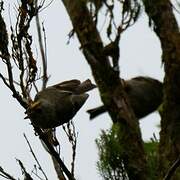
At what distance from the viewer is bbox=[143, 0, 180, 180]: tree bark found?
358cm

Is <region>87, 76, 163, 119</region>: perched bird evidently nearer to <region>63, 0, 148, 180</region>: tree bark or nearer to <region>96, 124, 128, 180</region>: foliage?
<region>63, 0, 148, 180</region>: tree bark

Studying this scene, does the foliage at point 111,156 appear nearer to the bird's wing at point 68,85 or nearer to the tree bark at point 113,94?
the tree bark at point 113,94

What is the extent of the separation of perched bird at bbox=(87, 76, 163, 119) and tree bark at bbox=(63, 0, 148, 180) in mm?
110

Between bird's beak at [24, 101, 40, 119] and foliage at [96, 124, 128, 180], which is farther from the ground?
bird's beak at [24, 101, 40, 119]

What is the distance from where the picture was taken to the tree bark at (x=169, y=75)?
3.58 metres

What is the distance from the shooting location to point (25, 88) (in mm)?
3631

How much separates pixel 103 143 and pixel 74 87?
3.62 feet

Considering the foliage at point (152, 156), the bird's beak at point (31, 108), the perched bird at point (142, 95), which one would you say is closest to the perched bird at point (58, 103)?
the bird's beak at point (31, 108)

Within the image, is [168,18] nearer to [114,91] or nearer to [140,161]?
[114,91]

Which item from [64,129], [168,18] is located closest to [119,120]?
[64,129]

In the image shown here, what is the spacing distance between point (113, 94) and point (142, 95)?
7.0 inches

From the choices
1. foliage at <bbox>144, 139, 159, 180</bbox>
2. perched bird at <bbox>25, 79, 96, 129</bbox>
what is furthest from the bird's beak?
foliage at <bbox>144, 139, 159, 180</bbox>

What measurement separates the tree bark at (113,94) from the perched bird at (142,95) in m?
0.11

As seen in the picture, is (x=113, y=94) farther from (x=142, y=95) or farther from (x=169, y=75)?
(x=169, y=75)
